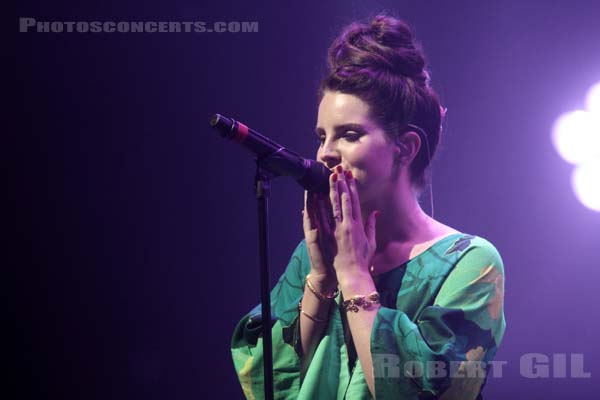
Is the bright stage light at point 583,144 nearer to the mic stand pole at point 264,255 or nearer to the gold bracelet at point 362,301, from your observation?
the gold bracelet at point 362,301

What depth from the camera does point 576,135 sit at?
87.7 inches

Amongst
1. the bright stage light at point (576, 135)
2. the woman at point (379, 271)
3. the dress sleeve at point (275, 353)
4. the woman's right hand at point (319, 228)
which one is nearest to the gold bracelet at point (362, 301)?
the woman at point (379, 271)

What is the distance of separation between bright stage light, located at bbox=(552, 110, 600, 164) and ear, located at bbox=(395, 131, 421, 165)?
0.79 metres

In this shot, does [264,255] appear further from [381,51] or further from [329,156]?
[381,51]

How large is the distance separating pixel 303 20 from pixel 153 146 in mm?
634

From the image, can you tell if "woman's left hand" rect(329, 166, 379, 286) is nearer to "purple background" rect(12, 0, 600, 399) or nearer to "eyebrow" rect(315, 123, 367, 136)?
"eyebrow" rect(315, 123, 367, 136)

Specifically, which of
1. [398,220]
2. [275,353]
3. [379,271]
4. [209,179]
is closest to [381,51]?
[398,220]

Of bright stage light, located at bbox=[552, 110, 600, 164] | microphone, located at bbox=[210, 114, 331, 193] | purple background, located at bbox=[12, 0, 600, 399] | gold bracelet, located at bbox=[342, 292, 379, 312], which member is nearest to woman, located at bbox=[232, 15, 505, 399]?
Answer: gold bracelet, located at bbox=[342, 292, 379, 312]

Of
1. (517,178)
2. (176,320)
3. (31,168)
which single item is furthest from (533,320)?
(31,168)

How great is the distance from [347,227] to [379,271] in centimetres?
20

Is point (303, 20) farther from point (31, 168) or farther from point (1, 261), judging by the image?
point (1, 261)

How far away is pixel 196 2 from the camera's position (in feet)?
7.60

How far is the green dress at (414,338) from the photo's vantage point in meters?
1.37

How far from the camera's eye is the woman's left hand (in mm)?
1439
